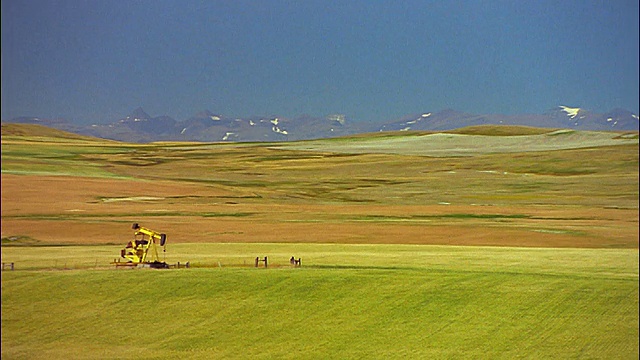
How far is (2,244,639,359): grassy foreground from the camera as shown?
21.4m

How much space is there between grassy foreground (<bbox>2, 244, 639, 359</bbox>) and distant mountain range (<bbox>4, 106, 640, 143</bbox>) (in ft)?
42.1

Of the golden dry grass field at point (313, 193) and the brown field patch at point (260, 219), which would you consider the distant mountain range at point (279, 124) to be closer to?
A: the golden dry grass field at point (313, 193)

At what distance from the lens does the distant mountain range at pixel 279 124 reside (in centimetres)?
3922

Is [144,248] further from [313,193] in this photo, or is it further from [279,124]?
[279,124]

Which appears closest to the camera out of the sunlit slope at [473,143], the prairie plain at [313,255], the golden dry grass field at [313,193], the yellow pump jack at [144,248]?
the prairie plain at [313,255]

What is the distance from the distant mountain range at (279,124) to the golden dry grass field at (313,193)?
776 mm

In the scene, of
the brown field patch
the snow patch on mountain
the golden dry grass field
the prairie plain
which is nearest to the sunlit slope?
the golden dry grass field

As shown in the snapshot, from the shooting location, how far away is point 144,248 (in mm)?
26625

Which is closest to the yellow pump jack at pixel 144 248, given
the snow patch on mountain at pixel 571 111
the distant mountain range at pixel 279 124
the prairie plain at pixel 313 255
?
the prairie plain at pixel 313 255

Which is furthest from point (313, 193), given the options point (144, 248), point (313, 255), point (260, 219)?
point (144, 248)

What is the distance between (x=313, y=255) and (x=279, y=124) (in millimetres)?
23191

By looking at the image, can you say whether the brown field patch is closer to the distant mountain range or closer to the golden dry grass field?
the golden dry grass field

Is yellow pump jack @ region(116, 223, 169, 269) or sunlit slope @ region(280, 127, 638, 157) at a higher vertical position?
sunlit slope @ region(280, 127, 638, 157)

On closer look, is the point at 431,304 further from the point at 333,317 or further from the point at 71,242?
the point at 71,242
